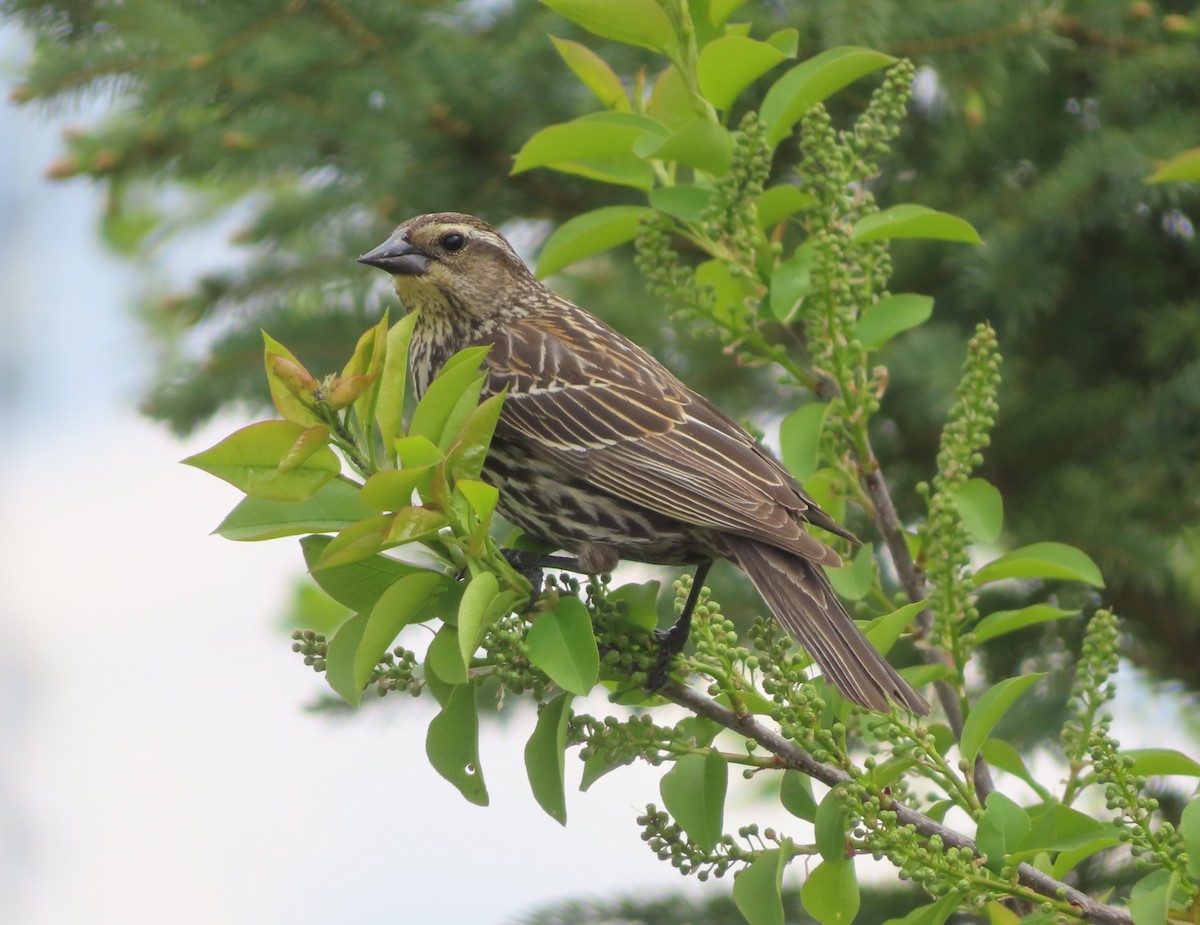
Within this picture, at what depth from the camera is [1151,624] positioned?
3439 millimetres

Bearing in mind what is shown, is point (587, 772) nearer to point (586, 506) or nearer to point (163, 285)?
point (586, 506)

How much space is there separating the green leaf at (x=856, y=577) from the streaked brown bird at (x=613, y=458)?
37mm

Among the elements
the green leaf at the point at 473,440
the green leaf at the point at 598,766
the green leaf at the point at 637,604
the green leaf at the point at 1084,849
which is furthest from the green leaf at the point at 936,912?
the green leaf at the point at 473,440

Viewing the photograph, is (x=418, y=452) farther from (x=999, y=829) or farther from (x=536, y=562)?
(x=536, y=562)

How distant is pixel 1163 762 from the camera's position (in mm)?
2154

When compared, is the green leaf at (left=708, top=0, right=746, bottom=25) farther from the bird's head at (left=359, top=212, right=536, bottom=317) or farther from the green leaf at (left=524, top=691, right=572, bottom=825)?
the green leaf at (left=524, top=691, right=572, bottom=825)

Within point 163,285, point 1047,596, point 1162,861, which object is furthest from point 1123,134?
point 163,285

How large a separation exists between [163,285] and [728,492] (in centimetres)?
264

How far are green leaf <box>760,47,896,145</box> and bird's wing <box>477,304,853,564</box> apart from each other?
0.62 meters

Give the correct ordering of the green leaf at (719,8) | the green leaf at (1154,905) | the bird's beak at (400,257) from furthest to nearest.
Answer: the bird's beak at (400,257)
the green leaf at (719,8)
the green leaf at (1154,905)

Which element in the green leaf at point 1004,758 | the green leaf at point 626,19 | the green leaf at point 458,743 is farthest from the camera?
the green leaf at point 626,19

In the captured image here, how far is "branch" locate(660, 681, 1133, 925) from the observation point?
183 cm

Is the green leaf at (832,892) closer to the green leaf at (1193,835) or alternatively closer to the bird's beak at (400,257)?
the green leaf at (1193,835)

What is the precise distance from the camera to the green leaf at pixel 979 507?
2352mm
